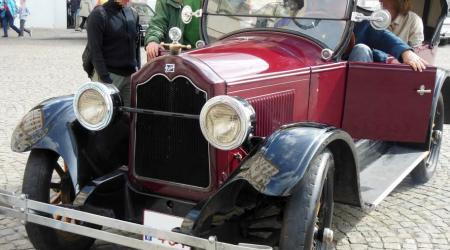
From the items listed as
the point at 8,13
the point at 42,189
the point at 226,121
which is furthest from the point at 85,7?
the point at 226,121

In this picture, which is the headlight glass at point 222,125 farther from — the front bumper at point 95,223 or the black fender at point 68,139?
the black fender at point 68,139

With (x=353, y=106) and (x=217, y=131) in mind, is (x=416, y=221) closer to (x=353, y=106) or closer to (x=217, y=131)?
(x=353, y=106)

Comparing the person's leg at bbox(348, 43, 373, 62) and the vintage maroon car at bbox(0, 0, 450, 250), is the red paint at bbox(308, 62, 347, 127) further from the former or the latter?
the person's leg at bbox(348, 43, 373, 62)

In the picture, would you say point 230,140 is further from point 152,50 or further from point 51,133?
point 152,50

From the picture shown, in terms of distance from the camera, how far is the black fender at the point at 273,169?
2512mm

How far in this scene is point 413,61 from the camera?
400cm

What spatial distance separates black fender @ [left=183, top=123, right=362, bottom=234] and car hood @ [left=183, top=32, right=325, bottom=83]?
1.48 feet

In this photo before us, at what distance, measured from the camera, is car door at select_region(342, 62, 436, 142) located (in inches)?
154

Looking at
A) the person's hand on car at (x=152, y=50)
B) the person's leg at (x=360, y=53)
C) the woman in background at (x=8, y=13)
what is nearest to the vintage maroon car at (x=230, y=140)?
the person's leg at (x=360, y=53)

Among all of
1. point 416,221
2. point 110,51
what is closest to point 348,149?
point 416,221

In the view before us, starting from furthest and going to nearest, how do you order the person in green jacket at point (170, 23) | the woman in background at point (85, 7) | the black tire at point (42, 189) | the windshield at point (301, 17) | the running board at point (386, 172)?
the woman in background at point (85, 7) < the person in green jacket at point (170, 23) < the windshield at point (301, 17) < the running board at point (386, 172) < the black tire at point (42, 189)

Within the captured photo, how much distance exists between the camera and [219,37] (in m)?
4.15

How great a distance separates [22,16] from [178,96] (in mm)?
18208

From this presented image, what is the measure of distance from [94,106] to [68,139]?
307mm
